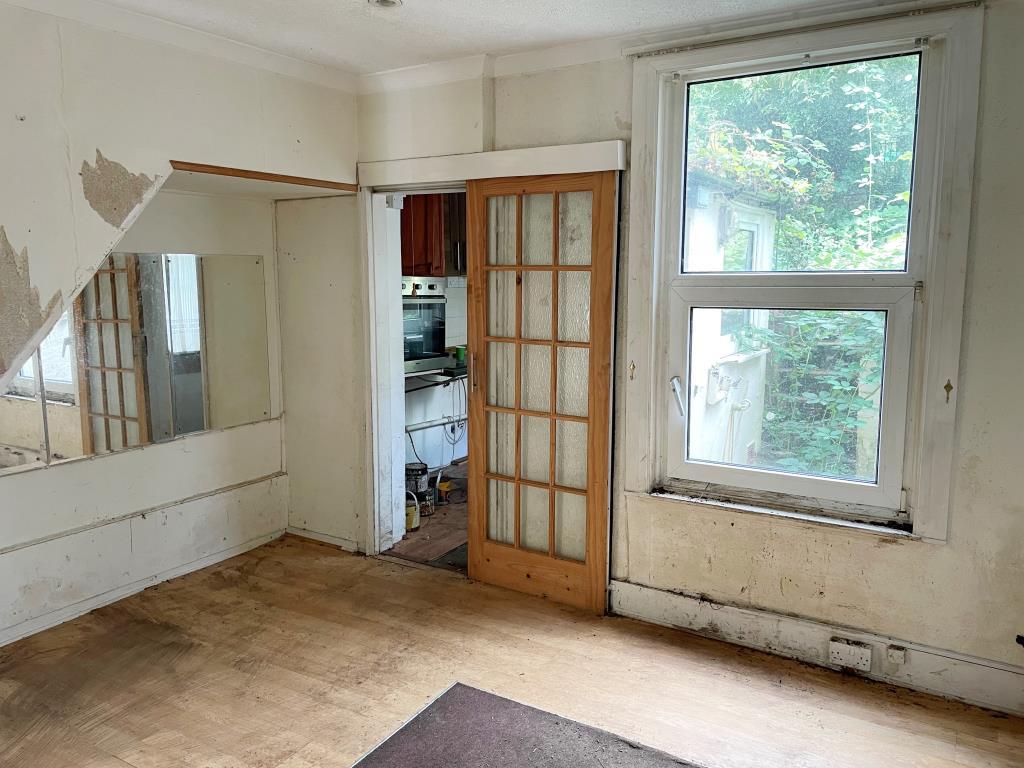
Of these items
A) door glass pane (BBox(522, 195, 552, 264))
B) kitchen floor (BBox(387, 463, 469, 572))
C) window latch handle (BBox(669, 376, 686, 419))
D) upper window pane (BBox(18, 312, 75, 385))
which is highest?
door glass pane (BBox(522, 195, 552, 264))

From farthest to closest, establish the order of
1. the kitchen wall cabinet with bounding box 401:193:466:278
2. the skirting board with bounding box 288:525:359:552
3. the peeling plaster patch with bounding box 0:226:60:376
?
the kitchen wall cabinet with bounding box 401:193:466:278
the skirting board with bounding box 288:525:359:552
the peeling plaster patch with bounding box 0:226:60:376

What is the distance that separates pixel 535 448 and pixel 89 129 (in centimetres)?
233

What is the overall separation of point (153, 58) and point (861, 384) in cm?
→ 315

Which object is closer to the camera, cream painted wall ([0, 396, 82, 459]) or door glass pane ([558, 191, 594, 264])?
cream painted wall ([0, 396, 82, 459])

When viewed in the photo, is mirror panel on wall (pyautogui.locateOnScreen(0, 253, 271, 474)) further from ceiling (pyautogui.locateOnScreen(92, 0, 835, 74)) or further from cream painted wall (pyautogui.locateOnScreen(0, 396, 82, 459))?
ceiling (pyautogui.locateOnScreen(92, 0, 835, 74))

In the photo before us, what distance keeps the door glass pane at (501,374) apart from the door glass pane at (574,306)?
32 cm

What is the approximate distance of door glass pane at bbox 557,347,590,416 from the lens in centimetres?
349

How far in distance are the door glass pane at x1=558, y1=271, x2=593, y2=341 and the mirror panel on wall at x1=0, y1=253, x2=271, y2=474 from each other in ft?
6.39

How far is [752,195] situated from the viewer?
10.1ft

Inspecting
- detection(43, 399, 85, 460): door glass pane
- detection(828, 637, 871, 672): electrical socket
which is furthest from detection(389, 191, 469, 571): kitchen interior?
detection(828, 637, 871, 672): electrical socket

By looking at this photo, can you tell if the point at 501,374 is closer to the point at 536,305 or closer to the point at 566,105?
the point at 536,305

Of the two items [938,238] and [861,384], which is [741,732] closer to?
[861,384]

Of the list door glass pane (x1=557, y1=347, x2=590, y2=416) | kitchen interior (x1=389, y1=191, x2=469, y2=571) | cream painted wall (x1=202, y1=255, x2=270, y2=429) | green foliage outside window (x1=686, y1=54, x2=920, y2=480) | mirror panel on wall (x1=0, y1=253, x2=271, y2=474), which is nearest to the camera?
green foliage outside window (x1=686, y1=54, x2=920, y2=480)

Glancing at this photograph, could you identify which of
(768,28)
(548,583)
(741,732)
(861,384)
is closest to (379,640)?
(548,583)
